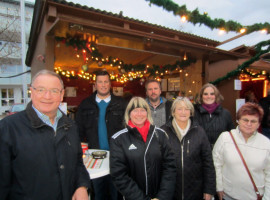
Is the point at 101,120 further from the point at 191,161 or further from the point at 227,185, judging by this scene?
the point at 227,185

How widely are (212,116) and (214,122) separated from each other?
0.09 meters

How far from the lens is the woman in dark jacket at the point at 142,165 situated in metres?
1.65

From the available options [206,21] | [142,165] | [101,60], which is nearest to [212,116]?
[142,165]

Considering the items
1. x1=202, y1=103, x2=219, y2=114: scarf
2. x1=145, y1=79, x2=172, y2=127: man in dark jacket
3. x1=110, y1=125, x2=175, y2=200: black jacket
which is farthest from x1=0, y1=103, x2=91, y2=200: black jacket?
x1=202, y1=103, x2=219, y2=114: scarf

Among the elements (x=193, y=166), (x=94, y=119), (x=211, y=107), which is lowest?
(x=193, y=166)

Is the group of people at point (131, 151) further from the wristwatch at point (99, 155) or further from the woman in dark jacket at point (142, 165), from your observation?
the wristwatch at point (99, 155)

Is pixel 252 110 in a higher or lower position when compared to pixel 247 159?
higher

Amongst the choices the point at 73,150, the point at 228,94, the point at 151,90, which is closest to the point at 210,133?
the point at 151,90

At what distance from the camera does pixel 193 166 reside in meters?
1.88

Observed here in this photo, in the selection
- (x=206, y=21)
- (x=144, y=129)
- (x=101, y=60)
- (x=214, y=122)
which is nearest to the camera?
(x=144, y=129)

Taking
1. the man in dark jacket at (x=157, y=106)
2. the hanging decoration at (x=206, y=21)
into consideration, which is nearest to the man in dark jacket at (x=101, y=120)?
the man in dark jacket at (x=157, y=106)

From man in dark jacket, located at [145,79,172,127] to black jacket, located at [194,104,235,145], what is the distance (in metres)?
0.50

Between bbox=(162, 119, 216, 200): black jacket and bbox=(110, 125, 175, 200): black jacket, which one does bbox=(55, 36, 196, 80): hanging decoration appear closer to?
bbox=(110, 125, 175, 200): black jacket

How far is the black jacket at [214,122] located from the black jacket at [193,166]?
Answer: 0.56 metres
